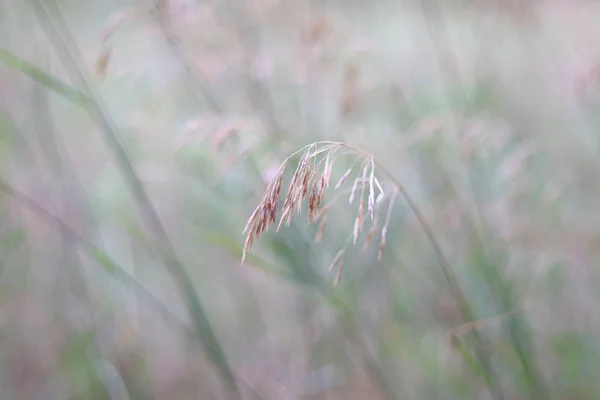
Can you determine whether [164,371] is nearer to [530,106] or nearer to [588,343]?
[588,343]

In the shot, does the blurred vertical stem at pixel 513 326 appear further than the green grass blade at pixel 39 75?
Yes

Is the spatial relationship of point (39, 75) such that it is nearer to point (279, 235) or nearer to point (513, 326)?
point (279, 235)

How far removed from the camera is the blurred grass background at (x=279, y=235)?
0.83 m

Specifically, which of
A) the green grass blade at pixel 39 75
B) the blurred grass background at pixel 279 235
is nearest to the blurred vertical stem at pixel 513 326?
the blurred grass background at pixel 279 235

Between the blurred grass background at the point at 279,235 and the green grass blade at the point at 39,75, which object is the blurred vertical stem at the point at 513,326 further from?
the green grass blade at the point at 39,75

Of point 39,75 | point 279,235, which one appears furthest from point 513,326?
point 39,75

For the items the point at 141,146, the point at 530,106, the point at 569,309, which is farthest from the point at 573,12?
the point at 141,146

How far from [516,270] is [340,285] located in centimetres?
34

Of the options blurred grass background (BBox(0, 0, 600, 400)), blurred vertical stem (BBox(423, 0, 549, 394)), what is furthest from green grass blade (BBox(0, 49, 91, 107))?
blurred vertical stem (BBox(423, 0, 549, 394))

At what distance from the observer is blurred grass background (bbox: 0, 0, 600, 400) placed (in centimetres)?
83

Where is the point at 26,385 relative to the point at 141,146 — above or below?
below

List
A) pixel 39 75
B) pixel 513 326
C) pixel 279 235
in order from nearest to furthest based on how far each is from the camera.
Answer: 1. pixel 39 75
2. pixel 513 326
3. pixel 279 235

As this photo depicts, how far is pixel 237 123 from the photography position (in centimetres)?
69

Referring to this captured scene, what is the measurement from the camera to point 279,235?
85cm
